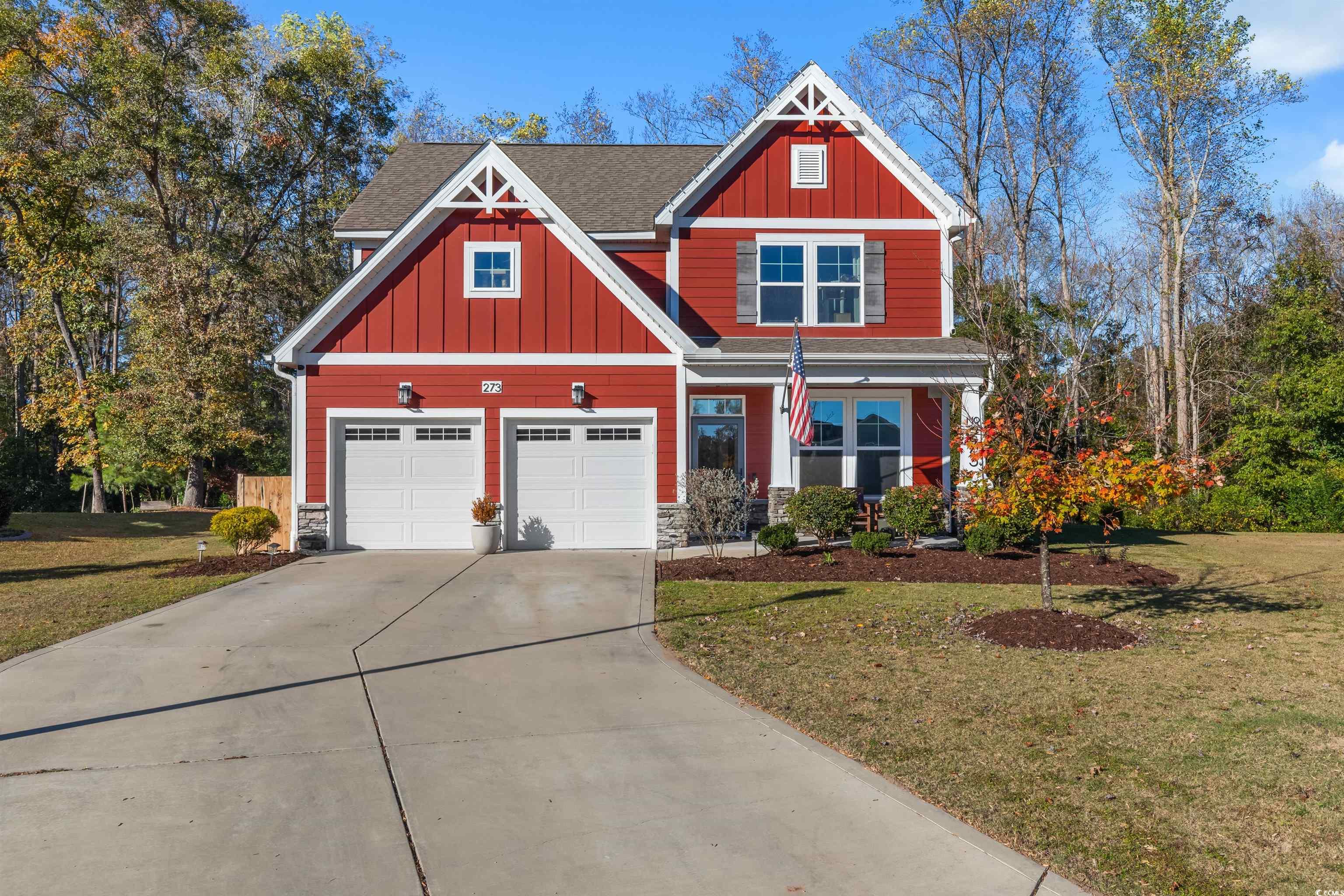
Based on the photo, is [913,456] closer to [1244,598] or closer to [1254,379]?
[1244,598]

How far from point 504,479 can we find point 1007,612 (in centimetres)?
884

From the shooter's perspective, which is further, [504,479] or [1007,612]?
[504,479]

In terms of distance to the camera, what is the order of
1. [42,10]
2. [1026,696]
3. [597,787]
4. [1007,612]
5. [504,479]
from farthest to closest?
[42,10], [504,479], [1007,612], [1026,696], [597,787]

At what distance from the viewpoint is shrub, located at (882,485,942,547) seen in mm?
14250

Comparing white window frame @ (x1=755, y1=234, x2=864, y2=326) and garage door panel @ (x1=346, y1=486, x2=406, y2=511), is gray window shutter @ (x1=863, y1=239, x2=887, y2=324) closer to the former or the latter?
white window frame @ (x1=755, y1=234, x2=864, y2=326)

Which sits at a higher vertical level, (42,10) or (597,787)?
(42,10)

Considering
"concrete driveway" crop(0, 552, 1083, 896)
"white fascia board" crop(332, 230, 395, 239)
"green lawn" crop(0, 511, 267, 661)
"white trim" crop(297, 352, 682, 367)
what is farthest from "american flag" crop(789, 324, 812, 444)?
"green lawn" crop(0, 511, 267, 661)

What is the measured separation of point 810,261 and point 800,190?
4.53 feet

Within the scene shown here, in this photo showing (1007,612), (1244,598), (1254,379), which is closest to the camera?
(1007,612)

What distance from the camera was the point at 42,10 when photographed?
2642 cm

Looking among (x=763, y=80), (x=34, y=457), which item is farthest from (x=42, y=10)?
(x=763, y=80)

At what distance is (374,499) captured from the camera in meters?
15.2

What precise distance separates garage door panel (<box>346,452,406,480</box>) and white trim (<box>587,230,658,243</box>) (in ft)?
18.3

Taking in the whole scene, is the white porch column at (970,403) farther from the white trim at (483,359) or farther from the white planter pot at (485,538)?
Answer: the white planter pot at (485,538)
